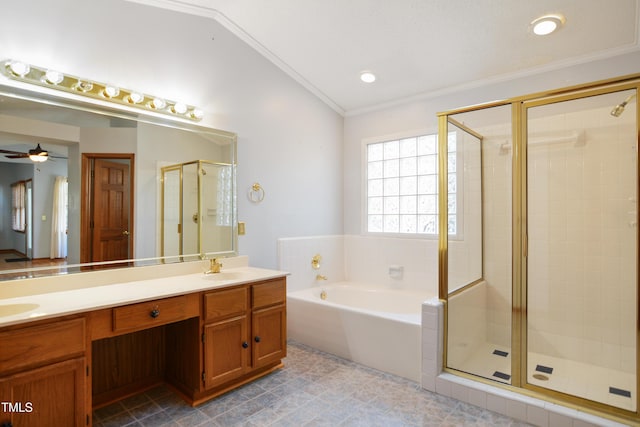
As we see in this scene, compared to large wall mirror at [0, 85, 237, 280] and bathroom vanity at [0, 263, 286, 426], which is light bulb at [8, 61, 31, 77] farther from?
bathroom vanity at [0, 263, 286, 426]

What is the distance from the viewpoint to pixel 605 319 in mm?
2445

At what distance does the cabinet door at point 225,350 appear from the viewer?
2162mm

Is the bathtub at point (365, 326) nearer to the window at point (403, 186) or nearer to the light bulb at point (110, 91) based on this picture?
the window at point (403, 186)

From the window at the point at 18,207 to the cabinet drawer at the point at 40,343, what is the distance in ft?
2.57

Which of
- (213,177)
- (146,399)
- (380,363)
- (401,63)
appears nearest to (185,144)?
(213,177)

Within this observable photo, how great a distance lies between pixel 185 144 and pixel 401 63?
2.01 meters

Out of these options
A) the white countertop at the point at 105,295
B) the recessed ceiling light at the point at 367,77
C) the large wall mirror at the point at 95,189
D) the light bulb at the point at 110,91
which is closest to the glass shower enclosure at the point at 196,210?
the large wall mirror at the point at 95,189

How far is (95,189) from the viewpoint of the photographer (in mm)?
2186

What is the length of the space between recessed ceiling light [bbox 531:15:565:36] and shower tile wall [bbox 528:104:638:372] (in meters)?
0.63

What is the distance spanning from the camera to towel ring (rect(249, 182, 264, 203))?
3162mm

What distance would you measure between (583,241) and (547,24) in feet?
5.17

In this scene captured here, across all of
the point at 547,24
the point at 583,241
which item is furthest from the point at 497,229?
the point at 547,24

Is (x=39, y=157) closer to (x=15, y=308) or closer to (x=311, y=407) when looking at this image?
(x=15, y=308)

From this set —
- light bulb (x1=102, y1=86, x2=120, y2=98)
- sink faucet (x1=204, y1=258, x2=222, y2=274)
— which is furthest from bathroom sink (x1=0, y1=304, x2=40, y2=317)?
light bulb (x1=102, y1=86, x2=120, y2=98)
